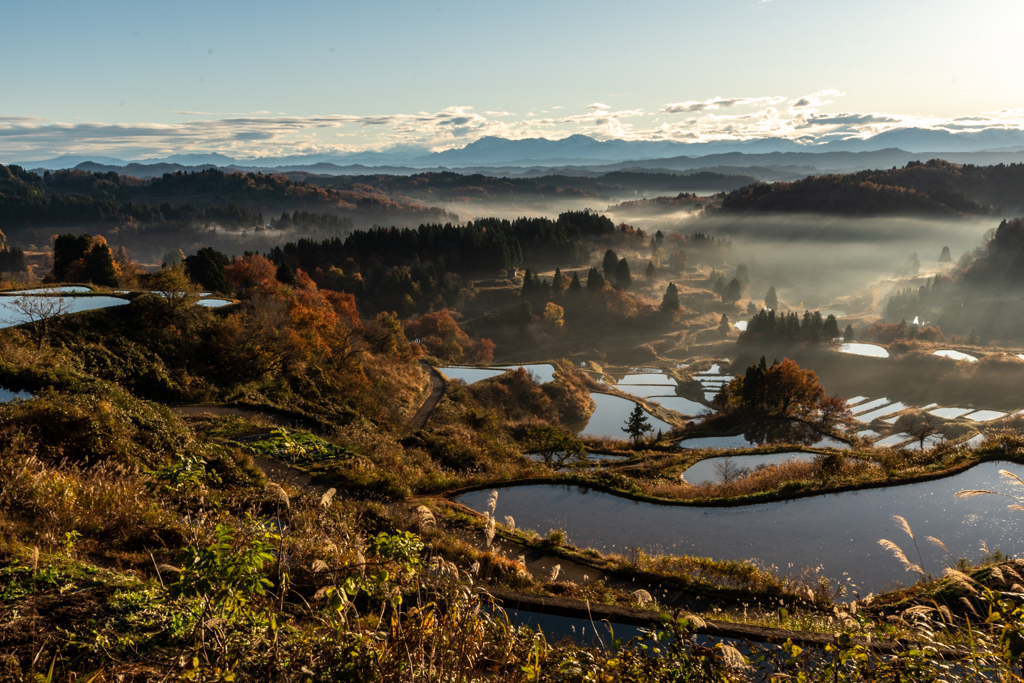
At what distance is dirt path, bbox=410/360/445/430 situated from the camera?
39750mm

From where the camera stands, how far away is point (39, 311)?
72.8 feet

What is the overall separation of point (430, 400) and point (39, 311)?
1141 inches

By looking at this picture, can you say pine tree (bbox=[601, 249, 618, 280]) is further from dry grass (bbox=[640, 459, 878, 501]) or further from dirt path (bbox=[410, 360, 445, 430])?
dry grass (bbox=[640, 459, 878, 501])

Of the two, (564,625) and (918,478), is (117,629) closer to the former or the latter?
(564,625)

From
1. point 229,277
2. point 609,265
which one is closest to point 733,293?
point 609,265

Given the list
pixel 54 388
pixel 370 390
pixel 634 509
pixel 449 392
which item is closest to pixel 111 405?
pixel 54 388

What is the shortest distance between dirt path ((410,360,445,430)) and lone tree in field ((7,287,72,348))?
64.0 ft

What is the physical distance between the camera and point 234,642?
4191mm

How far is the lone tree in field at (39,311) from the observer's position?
21.6 meters

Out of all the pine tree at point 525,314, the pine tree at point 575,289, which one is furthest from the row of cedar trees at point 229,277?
the pine tree at point 575,289

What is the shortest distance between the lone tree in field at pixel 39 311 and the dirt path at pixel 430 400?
19506 mm

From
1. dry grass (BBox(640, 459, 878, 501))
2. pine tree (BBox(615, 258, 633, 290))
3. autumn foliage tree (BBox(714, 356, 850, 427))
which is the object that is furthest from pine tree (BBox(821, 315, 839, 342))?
dry grass (BBox(640, 459, 878, 501))

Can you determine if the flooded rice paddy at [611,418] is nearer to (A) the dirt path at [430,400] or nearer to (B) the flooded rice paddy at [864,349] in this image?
(A) the dirt path at [430,400]

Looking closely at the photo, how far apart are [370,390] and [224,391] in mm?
14118
